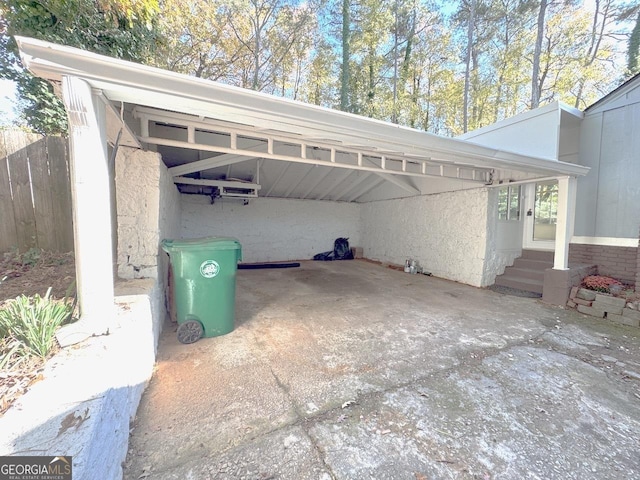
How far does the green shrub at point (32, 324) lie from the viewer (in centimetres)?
151

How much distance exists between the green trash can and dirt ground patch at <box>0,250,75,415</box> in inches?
33.9

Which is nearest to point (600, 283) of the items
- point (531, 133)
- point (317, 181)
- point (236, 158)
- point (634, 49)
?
point (531, 133)

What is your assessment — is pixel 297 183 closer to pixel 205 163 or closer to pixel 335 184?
pixel 335 184

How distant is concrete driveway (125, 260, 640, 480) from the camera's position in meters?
1.54

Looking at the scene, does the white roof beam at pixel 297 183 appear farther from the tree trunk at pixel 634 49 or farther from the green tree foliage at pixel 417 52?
the tree trunk at pixel 634 49

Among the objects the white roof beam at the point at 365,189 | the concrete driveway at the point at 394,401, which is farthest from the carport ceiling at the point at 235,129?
the concrete driveway at the point at 394,401

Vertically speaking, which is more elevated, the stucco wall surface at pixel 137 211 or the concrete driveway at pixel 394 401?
the stucco wall surface at pixel 137 211

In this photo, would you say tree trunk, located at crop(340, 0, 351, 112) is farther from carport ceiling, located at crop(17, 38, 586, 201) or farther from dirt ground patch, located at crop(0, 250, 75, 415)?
dirt ground patch, located at crop(0, 250, 75, 415)

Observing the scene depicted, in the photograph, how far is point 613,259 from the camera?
4.73m

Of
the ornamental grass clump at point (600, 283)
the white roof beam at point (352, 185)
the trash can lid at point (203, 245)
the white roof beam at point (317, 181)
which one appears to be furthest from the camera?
the white roof beam at point (352, 185)

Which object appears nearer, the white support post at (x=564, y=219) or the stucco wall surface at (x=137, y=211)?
the stucco wall surface at (x=137, y=211)

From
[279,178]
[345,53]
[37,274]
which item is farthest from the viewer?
[345,53]

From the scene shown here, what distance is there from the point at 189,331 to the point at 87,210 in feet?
5.54

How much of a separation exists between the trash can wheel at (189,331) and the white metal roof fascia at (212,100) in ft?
7.05
